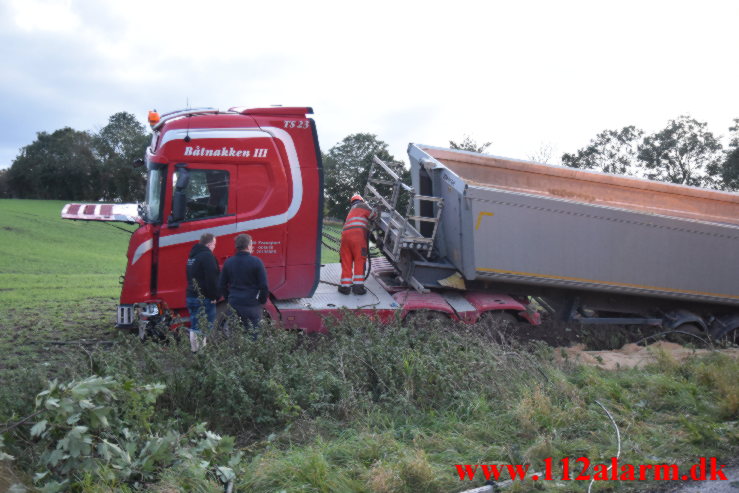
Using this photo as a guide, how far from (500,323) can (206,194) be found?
420cm

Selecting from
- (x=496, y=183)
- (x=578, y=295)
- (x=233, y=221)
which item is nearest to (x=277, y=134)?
(x=233, y=221)

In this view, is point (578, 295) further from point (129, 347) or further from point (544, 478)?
point (129, 347)

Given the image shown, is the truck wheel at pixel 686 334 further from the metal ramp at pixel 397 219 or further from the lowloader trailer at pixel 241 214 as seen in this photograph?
the metal ramp at pixel 397 219

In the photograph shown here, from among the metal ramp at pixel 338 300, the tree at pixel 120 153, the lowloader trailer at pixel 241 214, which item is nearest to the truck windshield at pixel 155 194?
the lowloader trailer at pixel 241 214

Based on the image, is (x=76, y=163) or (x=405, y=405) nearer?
(x=405, y=405)

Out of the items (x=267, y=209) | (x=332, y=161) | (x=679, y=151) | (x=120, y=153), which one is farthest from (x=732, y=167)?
(x=120, y=153)

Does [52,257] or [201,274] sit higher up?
[201,274]

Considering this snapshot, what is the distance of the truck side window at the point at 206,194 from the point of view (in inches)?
305

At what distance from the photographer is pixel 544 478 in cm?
412

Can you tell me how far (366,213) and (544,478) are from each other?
542 cm

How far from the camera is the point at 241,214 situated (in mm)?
7934

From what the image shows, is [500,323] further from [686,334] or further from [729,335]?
[729,335]

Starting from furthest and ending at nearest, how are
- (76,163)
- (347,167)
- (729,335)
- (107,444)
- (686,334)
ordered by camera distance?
(76,163)
(347,167)
(729,335)
(686,334)
(107,444)

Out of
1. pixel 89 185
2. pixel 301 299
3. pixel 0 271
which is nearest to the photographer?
pixel 301 299
